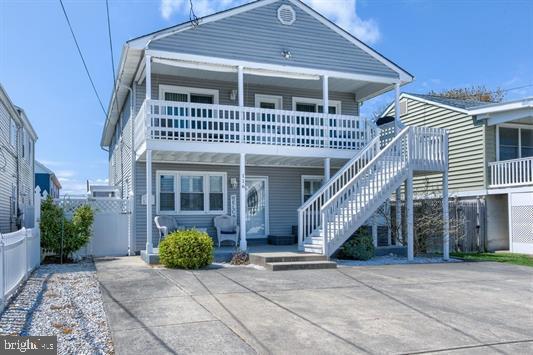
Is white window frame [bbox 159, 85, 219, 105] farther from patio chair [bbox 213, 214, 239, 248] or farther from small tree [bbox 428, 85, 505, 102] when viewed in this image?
small tree [bbox 428, 85, 505, 102]

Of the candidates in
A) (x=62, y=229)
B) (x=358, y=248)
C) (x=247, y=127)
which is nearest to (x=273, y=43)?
(x=247, y=127)

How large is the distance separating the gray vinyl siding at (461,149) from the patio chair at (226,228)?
7.94 metres

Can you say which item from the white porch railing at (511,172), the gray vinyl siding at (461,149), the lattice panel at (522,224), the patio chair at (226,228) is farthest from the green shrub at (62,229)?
the lattice panel at (522,224)

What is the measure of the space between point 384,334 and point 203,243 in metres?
5.93

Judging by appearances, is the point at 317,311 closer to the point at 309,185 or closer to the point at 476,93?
the point at 309,185

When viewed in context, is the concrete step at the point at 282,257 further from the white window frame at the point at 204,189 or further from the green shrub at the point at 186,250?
the white window frame at the point at 204,189

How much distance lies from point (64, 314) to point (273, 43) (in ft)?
32.7

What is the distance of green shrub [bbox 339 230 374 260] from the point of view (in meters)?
12.5

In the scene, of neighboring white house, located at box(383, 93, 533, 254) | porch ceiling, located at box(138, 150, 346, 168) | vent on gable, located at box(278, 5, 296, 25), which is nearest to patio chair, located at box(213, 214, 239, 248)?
porch ceiling, located at box(138, 150, 346, 168)

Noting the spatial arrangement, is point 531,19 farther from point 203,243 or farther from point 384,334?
point 384,334

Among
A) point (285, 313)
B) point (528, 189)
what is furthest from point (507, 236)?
point (285, 313)

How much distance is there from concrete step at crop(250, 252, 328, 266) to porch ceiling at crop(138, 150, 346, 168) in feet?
10.4

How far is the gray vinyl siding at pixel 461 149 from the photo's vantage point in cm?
1752

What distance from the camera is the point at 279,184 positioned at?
628 inches
